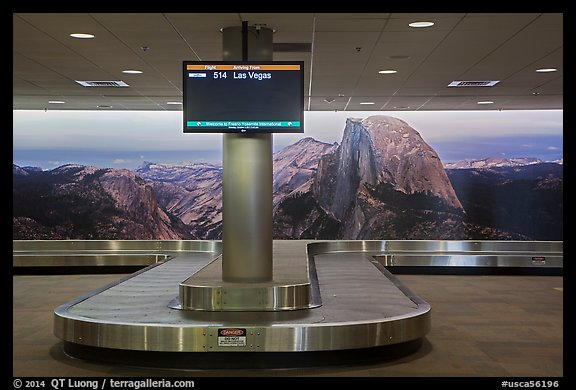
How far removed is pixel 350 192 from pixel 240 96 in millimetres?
13472

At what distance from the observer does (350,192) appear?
22.0 metres

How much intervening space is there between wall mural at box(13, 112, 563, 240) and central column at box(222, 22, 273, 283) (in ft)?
39.7

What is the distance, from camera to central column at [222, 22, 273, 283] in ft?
31.0

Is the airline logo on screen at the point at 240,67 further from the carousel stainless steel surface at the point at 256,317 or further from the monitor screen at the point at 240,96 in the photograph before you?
the carousel stainless steel surface at the point at 256,317

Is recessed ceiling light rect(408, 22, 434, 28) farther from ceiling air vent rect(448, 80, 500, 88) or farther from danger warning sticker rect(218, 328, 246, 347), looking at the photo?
ceiling air vent rect(448, 80, 500, 88)

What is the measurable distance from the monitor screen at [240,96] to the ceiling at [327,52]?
2.42 ft

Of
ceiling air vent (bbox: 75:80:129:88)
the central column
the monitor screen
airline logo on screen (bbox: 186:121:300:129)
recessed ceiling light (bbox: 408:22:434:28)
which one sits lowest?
the central column

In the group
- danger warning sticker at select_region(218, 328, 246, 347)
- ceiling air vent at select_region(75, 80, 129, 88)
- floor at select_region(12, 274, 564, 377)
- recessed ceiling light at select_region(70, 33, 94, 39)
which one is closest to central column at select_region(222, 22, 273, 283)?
danger warning sticker at select_region(218, 328, 246, 347)

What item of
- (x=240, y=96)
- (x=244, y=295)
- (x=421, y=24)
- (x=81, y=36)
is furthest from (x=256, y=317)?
(x=81, y=36)

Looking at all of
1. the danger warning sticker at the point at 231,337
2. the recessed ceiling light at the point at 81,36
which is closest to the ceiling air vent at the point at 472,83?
the recessed ceiling light at the point at 81,36

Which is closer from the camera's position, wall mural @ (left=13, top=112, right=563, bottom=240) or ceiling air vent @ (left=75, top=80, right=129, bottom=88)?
ceiling air vent @ (left=75, top=80, right=129, bottom=88)

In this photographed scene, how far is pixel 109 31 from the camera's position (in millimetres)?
10008

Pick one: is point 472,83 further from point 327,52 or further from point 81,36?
point 81,36
